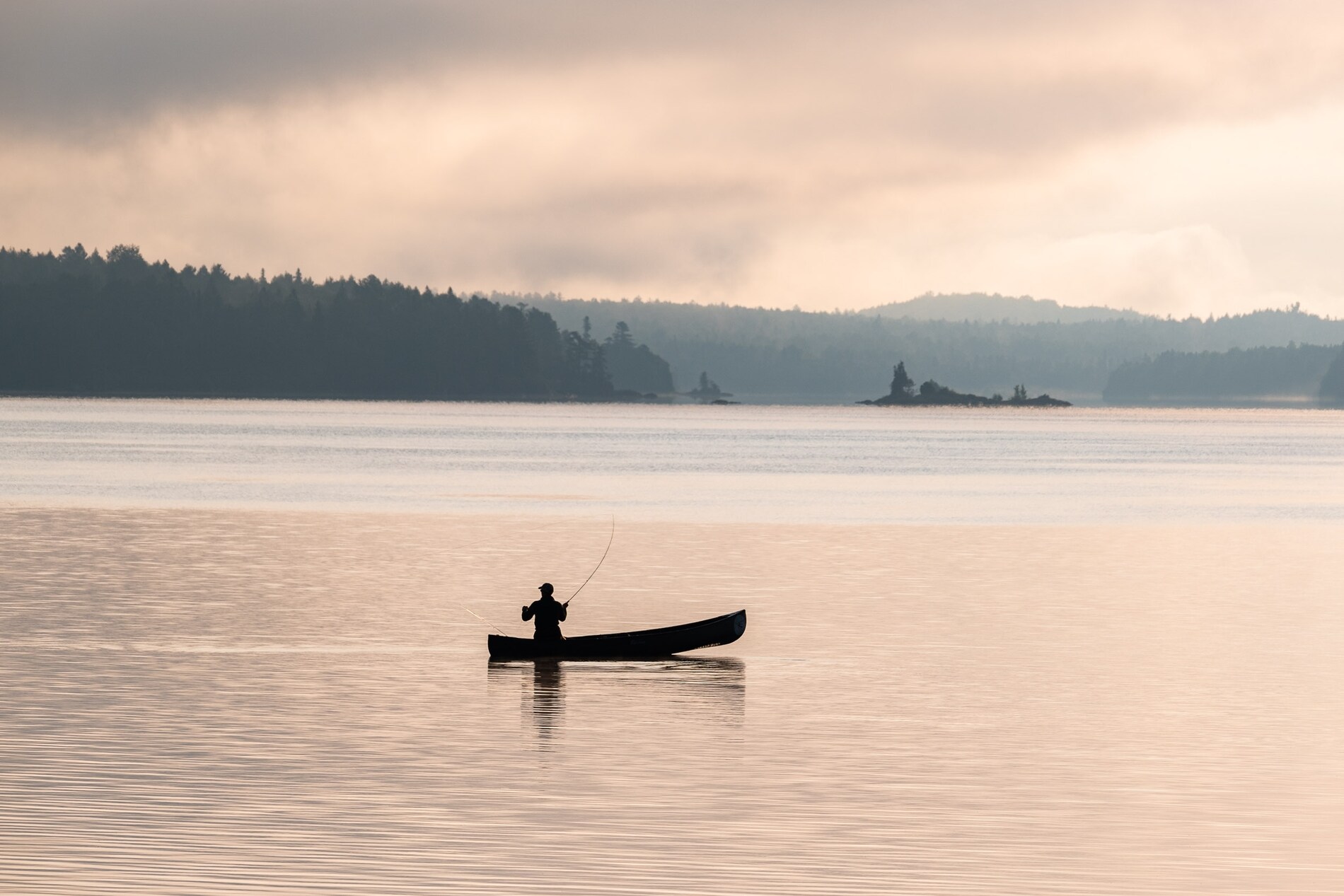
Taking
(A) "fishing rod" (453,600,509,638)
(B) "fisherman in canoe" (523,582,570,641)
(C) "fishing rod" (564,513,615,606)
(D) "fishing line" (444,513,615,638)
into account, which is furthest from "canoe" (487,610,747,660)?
(A) "fishing rod" (453,600,509,638)

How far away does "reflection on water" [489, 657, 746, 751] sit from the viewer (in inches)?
1184

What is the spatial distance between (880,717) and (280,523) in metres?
51.5

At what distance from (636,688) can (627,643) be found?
3084 mm

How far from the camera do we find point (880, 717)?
30.1m

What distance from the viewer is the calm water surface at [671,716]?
19969 millimetres

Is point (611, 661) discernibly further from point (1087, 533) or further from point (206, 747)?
point (1087, 533)

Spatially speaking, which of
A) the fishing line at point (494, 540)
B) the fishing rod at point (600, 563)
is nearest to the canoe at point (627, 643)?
the fishing line at point (494, 540)

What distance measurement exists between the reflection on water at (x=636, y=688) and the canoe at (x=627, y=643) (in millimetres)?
225

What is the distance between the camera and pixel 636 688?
3372 cm

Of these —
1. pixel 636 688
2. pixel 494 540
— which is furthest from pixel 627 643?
pixel 494 540

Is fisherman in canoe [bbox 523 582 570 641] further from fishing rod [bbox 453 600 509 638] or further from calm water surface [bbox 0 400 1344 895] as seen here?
fishing rod [bbox 453 600 509 638]

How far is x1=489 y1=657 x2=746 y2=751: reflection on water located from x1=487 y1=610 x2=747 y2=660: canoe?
8.8 inches

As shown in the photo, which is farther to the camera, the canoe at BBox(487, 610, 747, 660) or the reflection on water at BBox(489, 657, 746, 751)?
the canoe at BBox(487, 610, 747, 660)

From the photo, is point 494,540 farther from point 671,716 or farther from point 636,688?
point 671,716
